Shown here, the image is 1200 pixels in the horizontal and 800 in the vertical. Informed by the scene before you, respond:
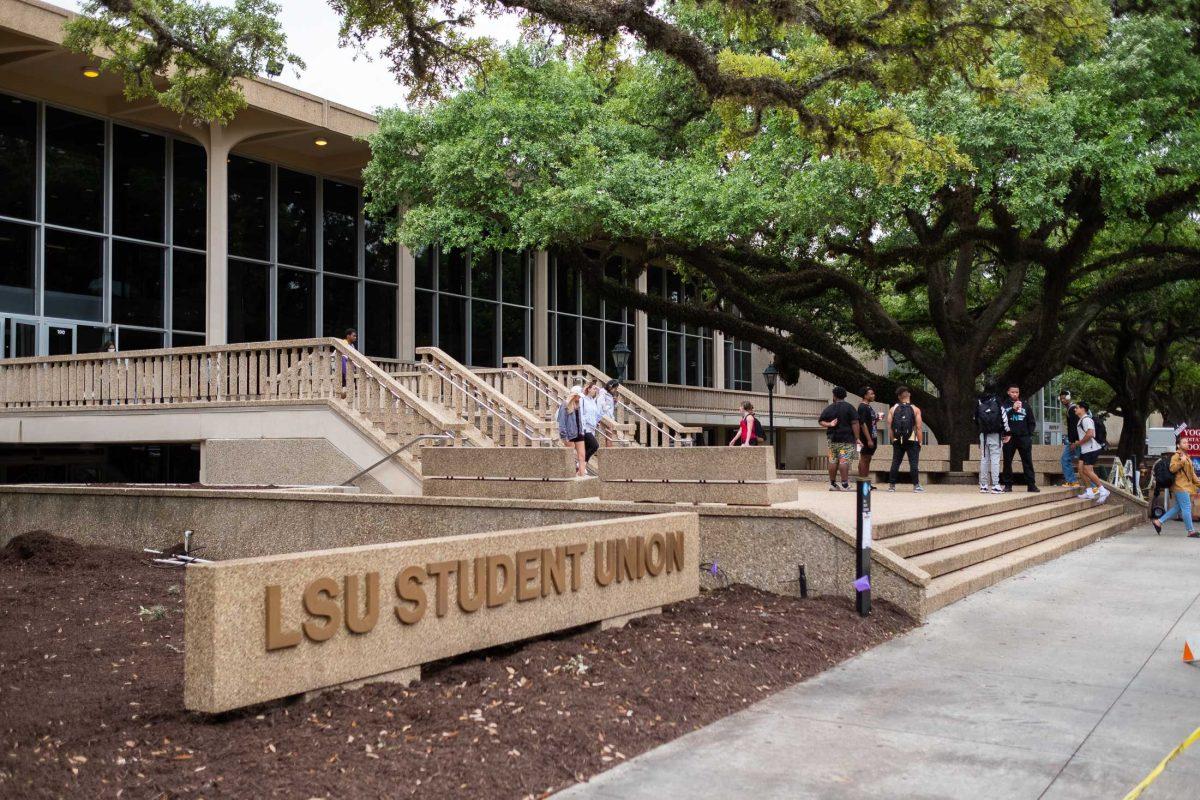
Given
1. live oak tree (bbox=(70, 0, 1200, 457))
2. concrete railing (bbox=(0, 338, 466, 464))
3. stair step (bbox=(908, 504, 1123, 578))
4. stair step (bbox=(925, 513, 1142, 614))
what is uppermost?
live oak tree (bbox=(70, 0, 1200, 457))

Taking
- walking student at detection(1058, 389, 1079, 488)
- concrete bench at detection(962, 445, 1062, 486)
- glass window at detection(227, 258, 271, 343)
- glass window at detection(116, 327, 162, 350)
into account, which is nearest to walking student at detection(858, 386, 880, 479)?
→ walking student at detection(1058, 389, 1079, 488)

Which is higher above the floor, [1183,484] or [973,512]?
[1183,484]

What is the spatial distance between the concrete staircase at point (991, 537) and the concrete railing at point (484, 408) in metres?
6.27

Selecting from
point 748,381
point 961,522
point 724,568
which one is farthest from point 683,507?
point 748,381

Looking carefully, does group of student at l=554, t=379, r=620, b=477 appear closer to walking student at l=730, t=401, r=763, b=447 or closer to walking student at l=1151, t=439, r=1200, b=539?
walking student at l=730, t=401, r=763, b=447

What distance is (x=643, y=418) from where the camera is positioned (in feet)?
70.6

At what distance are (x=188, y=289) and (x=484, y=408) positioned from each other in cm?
1143

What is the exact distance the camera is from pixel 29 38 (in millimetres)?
20703

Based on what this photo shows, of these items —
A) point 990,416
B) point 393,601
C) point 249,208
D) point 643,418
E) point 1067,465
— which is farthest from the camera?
point 249,208

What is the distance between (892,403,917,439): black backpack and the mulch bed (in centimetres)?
927

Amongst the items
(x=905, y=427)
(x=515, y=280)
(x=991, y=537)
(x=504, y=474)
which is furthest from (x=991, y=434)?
(x=515, y=280)

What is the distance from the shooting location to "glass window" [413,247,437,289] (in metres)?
31.0

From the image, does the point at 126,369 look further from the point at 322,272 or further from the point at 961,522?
the point at 961,522

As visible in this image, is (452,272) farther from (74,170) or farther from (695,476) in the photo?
(695,476)
